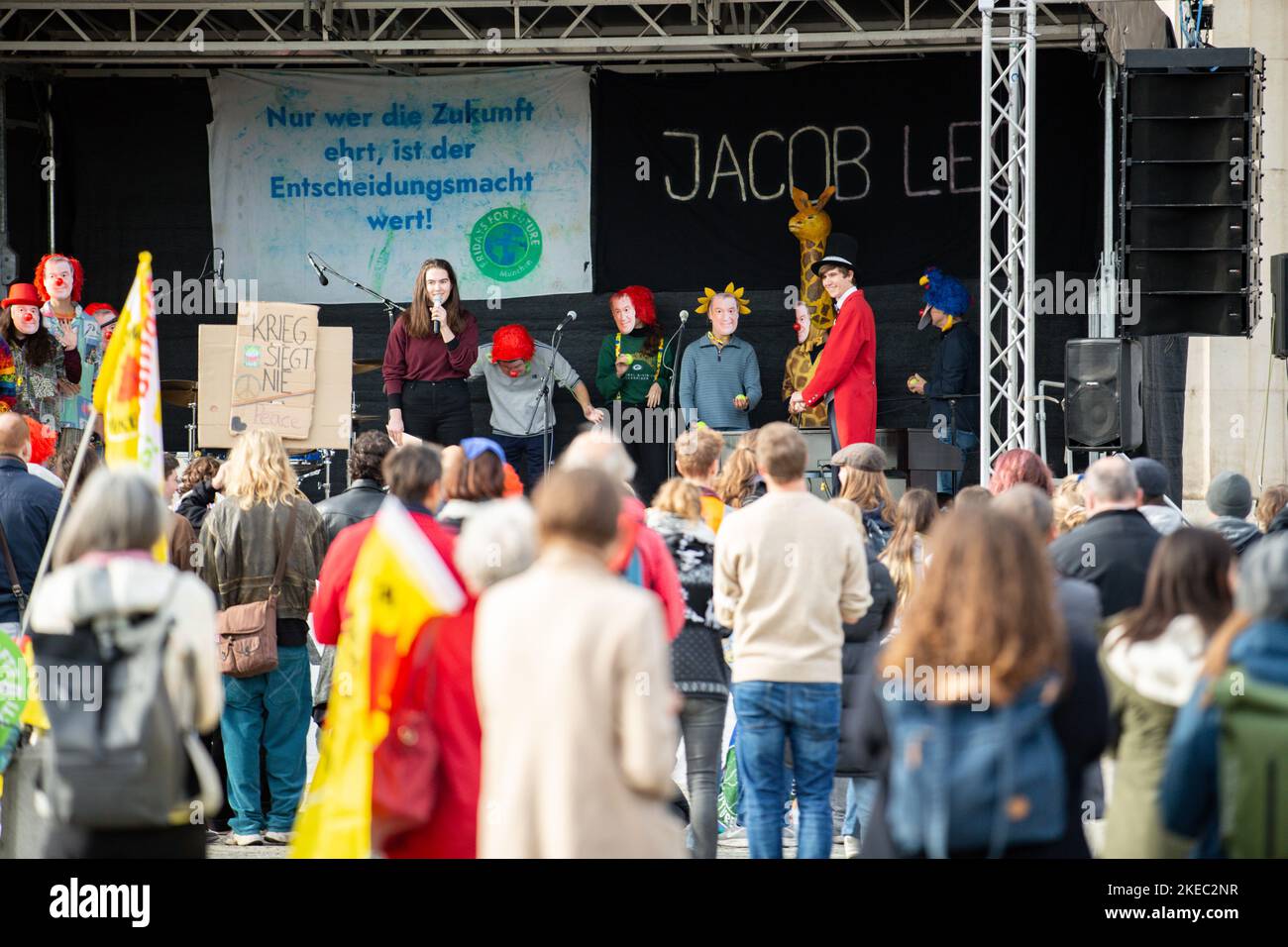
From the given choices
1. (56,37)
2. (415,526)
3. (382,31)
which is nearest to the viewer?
(415,526)

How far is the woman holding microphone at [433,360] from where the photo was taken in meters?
10.2

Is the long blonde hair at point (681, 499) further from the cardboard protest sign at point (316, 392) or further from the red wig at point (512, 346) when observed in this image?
the red wig at point (512, 346)

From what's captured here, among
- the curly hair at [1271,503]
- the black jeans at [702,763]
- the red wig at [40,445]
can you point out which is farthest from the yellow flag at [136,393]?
the curly hair at [1271,503]

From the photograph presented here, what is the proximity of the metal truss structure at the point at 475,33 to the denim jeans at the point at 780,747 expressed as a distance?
779 centimetres

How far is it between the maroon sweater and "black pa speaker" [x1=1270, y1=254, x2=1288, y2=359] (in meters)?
4.80

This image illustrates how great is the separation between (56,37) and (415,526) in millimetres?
11056

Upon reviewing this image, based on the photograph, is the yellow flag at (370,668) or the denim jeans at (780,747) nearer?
the yellow flag at (370,668)

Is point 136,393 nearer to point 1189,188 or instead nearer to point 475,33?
point 1189,188

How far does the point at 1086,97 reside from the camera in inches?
506

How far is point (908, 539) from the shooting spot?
19.1 ft

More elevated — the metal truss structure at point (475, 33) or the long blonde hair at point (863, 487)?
the metal truss structure at point (475, 33)
